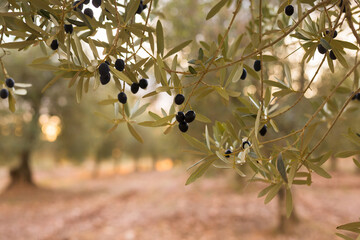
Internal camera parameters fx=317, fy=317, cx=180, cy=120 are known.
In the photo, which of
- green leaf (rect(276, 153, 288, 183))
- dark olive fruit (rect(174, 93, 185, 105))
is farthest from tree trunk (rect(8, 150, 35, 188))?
green leaf (rect(276, 153, 288, 183))

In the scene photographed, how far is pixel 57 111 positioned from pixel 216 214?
768 cm

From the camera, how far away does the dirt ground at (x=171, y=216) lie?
579 cm

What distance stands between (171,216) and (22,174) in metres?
8.39

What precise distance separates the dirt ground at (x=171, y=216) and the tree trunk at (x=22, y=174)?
1.18 meters

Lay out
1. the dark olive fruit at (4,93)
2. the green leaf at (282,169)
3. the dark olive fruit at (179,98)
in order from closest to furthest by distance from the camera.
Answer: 1. the green leaf at (282,169)
2. the dark olive fruit at (179,98)
3. the dark olive fruit at (4,93)

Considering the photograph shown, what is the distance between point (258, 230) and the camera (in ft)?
19.5

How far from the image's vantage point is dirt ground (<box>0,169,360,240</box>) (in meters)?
5.79

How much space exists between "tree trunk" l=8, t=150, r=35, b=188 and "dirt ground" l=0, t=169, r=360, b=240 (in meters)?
1.18

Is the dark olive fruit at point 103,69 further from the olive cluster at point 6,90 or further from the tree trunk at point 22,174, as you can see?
the tree trunk at point 22,174

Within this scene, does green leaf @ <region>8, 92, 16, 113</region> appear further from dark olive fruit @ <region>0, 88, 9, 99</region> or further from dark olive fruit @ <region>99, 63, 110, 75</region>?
dark olive fruit @ <region>99, 63, 110, 75</region>

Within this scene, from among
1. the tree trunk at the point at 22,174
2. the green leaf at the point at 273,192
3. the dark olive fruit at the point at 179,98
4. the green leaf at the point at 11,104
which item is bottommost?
the tree trunk at the point at 22,174

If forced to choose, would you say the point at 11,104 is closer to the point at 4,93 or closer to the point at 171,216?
the point at 4,93

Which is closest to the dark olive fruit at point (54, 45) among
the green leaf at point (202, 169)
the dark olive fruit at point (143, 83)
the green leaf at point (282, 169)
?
the dark olive fruit at point (143, 83)

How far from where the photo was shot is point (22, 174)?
1273 cm
